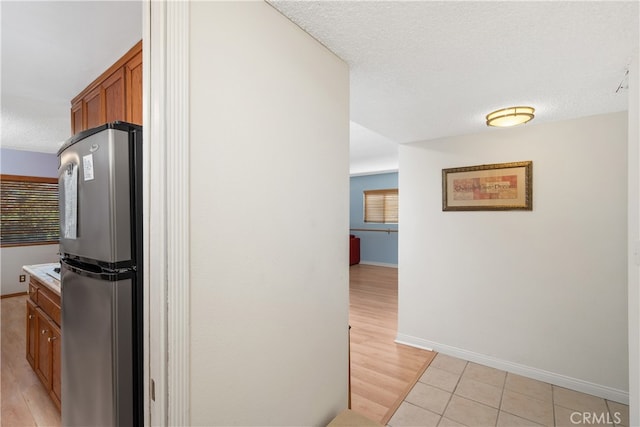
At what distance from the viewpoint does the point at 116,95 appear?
5.52 ft

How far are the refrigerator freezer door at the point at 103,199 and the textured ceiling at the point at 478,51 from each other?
34.9 inches

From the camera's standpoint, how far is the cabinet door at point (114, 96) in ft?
5.31

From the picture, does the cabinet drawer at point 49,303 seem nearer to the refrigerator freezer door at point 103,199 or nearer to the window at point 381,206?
the refrigerator freezer door at point 103,199

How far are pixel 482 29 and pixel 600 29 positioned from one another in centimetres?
52

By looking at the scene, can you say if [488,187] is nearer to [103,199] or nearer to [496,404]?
[496,404]

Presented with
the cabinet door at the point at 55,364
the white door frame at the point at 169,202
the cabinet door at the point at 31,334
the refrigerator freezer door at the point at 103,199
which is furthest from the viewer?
the cabinet door at the point at 31,334

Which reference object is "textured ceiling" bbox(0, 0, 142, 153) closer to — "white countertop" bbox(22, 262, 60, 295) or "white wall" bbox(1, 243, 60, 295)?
"white countertop" bbox(22, 262, 60, 295)

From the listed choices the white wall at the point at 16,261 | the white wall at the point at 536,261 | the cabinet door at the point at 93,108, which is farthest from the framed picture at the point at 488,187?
the white wall at the point at 16,261

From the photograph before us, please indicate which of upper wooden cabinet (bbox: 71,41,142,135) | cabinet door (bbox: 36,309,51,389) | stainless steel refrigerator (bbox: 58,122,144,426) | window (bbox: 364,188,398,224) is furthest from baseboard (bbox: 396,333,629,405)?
window (bbox: 364,188,398,224)

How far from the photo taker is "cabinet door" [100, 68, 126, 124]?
1619 millimetres

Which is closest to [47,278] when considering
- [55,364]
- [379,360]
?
[55,364]

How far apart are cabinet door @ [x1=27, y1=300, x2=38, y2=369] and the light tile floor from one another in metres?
2.87

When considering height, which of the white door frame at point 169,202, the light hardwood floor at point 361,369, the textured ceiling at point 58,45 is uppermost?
the textured ceiling at point 58,45

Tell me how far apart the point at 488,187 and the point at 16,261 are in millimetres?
6695
